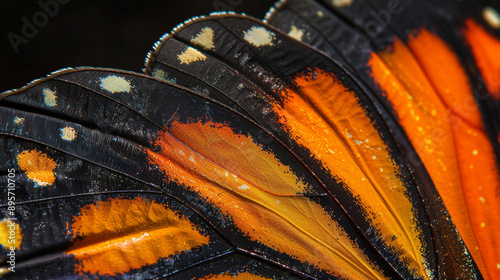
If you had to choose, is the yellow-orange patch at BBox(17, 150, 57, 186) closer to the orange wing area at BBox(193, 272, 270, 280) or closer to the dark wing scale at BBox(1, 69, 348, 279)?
the dark wing scale at BBox(1, 69, 348, 279)

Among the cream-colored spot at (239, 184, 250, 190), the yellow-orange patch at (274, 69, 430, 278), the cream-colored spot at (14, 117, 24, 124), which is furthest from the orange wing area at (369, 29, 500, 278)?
the cream-colored spot at (14, 117, 24, 124)

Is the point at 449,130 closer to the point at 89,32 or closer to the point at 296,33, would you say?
the point at 296,33

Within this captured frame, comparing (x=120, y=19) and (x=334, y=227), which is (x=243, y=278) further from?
(x=120, y=19)

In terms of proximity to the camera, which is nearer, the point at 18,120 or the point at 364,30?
the point at 18,120

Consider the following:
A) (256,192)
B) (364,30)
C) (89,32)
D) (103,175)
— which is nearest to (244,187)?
(256,192)

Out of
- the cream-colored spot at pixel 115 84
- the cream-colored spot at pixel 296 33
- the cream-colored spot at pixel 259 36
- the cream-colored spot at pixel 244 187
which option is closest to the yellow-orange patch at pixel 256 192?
the cream-colored spot at pixel 244 187

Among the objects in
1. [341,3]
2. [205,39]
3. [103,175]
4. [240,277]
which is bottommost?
[240,277]
